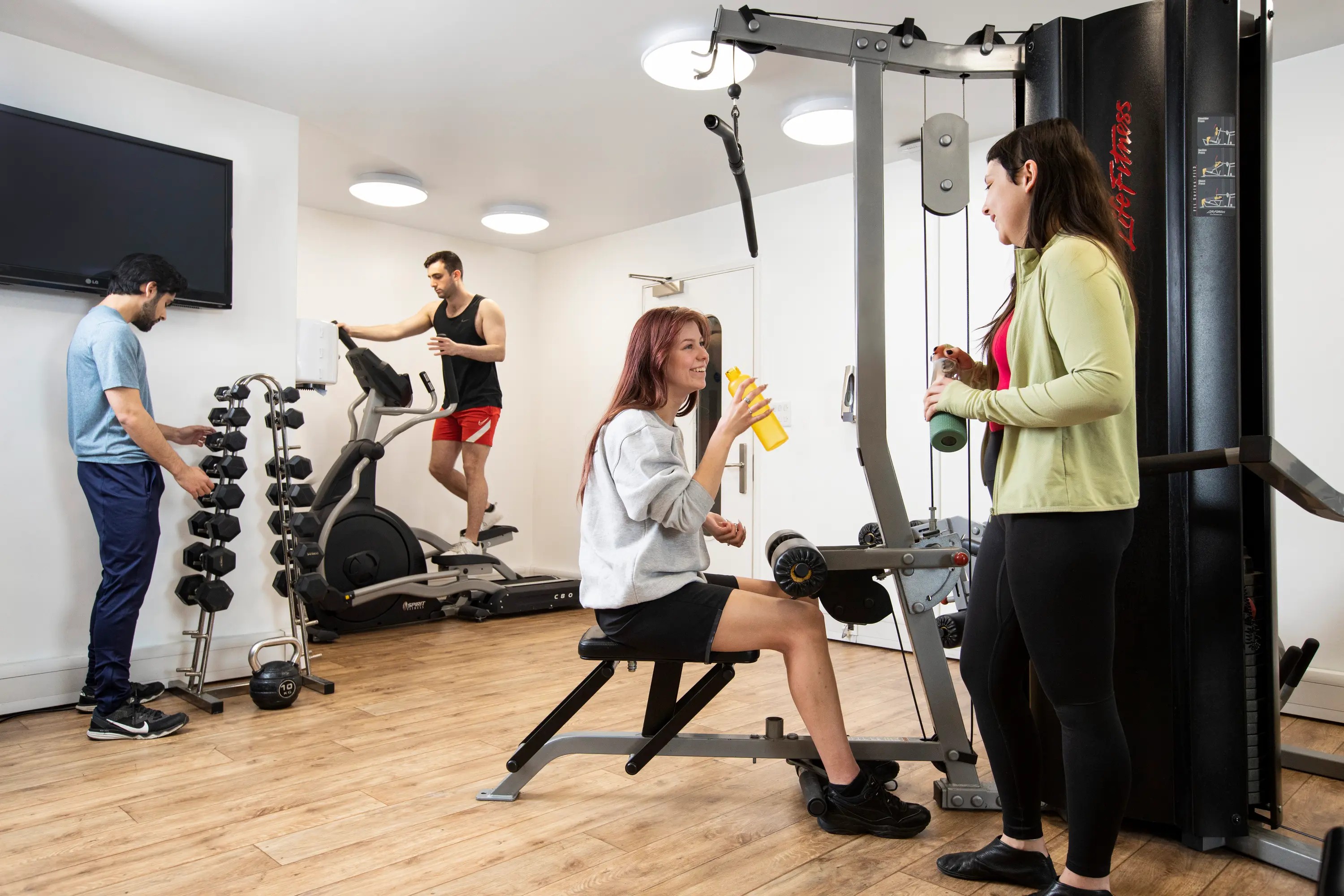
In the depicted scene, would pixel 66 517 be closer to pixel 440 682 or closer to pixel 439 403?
pixel 440 682

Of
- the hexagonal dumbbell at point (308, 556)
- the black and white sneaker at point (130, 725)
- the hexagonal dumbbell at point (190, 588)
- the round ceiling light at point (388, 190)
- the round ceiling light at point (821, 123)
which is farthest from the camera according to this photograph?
the round ceiling light at point (388, 190)

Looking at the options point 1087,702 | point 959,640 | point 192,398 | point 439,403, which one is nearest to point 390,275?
point 439,403

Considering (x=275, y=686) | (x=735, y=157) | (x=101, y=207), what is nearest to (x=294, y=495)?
(x=275, y=686)

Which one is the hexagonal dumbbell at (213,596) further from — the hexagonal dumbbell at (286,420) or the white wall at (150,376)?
the hexagonal dumbbell at (286,420)

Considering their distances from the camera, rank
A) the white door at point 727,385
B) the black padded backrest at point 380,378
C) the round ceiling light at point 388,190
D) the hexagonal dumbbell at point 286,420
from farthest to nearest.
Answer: the white door at point 727,385, the round ceiling light at point 388,190, the black padded backrest at point 380,378, the hexagonal dumbbell at point 286,420

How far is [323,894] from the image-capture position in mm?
1627

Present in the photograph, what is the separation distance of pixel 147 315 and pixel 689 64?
6.52ft

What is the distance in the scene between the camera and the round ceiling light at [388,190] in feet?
14.8

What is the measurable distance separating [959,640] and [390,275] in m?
4.20

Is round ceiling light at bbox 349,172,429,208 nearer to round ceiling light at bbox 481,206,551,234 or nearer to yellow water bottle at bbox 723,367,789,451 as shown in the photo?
round ceiling light at bbox 481,206,551,234

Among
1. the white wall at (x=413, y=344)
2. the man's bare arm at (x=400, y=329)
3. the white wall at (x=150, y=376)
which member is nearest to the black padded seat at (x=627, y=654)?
the white wall at (x=150, y=376)

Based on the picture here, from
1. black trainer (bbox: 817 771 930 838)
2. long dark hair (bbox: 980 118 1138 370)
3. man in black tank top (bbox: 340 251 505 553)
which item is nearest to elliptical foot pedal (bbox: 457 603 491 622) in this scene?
man in black tank top (bbox: 340 251 505 553)

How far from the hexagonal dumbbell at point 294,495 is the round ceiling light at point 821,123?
7.80 ft

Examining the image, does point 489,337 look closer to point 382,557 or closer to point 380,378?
point 380,378
